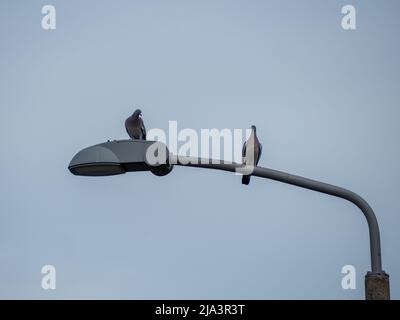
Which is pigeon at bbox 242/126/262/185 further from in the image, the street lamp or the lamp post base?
the lamp post base

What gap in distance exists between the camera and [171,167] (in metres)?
5.16

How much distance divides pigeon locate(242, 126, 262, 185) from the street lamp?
6.3 inches

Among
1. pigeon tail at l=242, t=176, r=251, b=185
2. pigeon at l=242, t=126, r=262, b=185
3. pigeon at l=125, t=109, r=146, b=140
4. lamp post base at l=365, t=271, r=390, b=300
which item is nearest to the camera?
lamp post base at l=365, t=271, r=390, b=300

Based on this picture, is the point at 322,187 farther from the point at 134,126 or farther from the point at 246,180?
the point at 134,126

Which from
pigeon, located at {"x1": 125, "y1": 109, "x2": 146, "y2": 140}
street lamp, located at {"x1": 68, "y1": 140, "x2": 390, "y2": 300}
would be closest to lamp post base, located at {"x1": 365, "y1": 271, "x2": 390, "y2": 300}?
street lamp, located at {"x1": 68, "y1": 140, "x2": 390, "y2": 300}

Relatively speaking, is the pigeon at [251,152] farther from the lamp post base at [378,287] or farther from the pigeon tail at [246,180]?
the lamp post base at [378,287]

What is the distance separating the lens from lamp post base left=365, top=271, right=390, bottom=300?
4500 mm

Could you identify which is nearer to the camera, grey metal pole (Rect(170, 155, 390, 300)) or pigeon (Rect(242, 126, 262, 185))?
grey metal pole (Rect(170, 155, 390, 300))

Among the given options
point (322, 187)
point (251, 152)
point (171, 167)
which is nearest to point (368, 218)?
point (322, 187)

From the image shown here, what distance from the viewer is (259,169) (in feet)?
15.9
